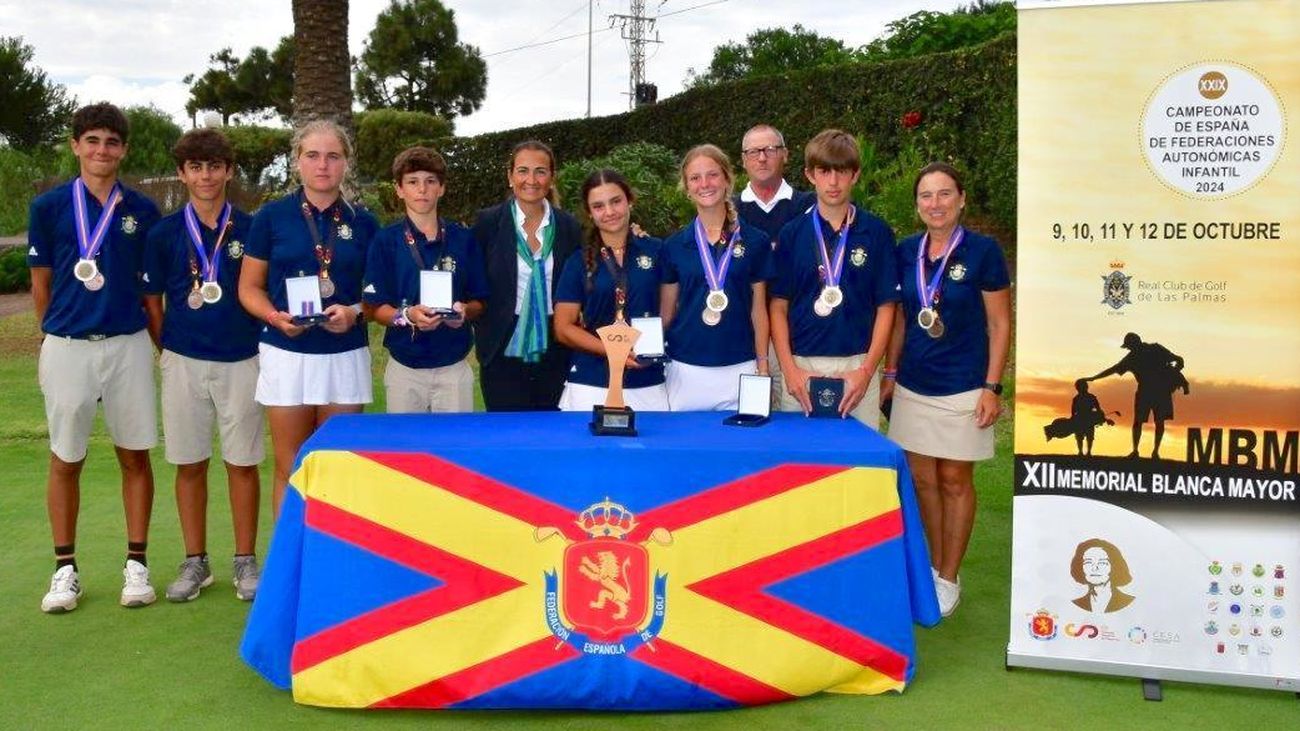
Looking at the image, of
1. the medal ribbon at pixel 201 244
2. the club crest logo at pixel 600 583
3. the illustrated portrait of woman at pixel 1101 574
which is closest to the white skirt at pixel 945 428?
the illustrated portrait of woman at pixel 1101 574

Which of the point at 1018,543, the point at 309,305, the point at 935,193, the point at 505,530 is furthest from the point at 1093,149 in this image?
the point at 309,305

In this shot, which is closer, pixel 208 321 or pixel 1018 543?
pixel 1018 543

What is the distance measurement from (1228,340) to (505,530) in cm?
204

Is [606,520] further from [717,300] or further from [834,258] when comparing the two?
[834,258]

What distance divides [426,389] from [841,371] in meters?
1.41

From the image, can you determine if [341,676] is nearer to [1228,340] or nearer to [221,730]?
[221,730]

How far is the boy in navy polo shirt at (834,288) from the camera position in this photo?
12.8ft

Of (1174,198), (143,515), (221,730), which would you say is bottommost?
(221,730)

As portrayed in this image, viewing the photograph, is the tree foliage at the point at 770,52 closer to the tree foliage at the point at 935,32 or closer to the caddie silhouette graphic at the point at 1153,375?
the tree foliage at the point at 935,32

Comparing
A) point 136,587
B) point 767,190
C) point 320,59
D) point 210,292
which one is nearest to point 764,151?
point 767,190

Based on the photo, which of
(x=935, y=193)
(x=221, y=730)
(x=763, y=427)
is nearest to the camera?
(x=221, y=730)

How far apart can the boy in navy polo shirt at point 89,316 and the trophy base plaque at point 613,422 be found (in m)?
1.78

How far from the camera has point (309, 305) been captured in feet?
12.0

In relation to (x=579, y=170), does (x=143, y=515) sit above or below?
below
